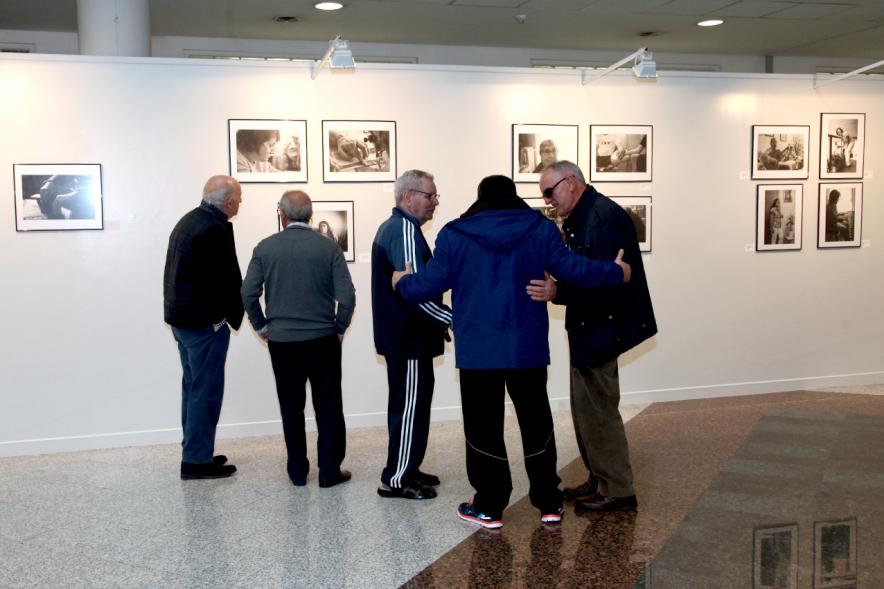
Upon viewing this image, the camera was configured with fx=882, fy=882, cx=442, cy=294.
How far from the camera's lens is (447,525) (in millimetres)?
4742

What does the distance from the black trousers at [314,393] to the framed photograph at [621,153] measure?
3.36 metres

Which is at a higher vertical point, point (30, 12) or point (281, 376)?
point (30, 12)

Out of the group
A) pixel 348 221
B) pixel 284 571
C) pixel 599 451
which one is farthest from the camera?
pixel 348 221

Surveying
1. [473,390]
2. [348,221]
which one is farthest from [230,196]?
[473,390]

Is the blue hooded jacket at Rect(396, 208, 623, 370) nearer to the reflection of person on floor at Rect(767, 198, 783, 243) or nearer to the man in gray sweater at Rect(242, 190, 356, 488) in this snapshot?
the man in gray sweater at Rect(242, 190, 356, 488)

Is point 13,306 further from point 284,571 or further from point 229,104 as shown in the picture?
point 284,571

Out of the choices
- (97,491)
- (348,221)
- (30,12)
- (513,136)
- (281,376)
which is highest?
(30,12)

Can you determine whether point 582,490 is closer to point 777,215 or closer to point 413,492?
point 413,492

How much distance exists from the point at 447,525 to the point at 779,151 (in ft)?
17.2

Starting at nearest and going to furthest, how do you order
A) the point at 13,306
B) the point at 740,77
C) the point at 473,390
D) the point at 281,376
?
1. the point at 473,390
2. the point at 281,376
3. the point at 13,306
4. the point at 740,77

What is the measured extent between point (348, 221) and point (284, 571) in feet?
11.6

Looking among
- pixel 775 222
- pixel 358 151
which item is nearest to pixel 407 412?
pixel 358 151

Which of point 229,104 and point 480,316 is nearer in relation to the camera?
point 480,316

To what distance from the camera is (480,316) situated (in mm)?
4312
